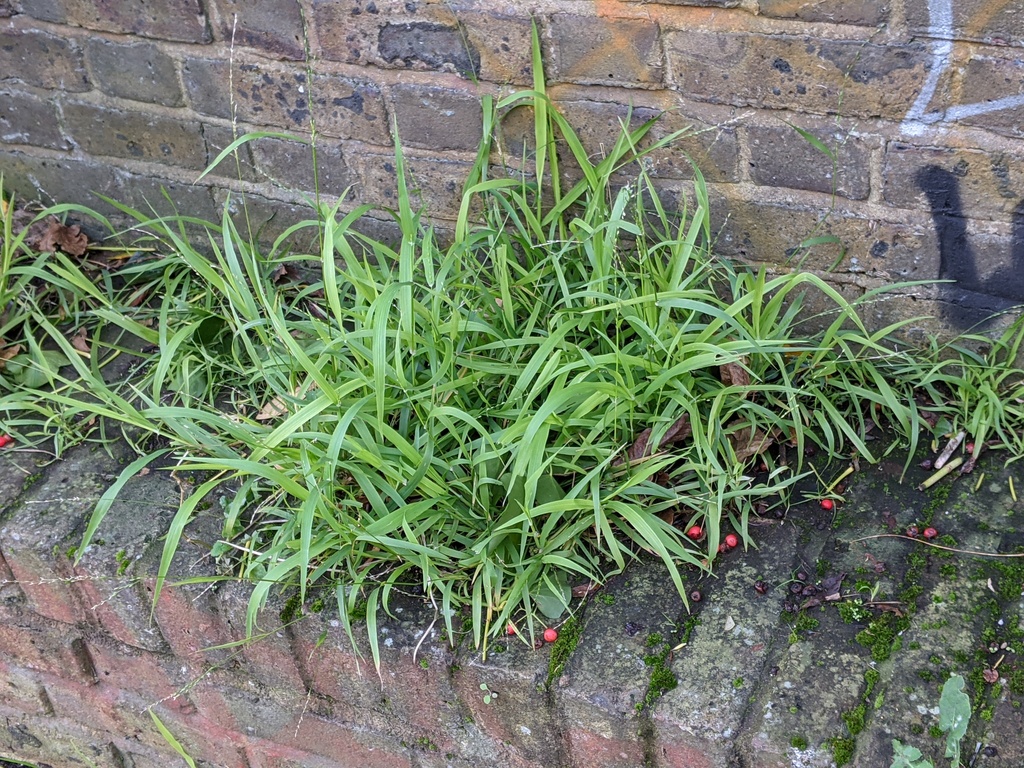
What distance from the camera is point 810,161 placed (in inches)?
77.1

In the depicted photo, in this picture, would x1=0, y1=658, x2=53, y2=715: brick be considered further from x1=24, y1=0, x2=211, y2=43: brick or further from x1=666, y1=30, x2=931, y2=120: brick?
x1=666, y1=30, x2=931, y2=120: brick

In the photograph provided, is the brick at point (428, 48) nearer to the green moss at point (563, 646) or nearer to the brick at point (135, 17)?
the brick at point (135, 17)

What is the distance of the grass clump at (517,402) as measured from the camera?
1751 mm

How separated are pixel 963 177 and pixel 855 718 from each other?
40.7 inches

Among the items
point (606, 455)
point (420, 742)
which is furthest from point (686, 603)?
point (420, 742)

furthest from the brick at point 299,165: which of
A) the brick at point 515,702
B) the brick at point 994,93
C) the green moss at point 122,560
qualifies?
the brick at point 994,93

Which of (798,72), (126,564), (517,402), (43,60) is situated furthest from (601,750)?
(43,60)

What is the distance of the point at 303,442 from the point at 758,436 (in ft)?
2.91

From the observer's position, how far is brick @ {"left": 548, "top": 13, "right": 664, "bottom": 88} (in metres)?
1.94

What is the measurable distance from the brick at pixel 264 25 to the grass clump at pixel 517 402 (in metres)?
0.44

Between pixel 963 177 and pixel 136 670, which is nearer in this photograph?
pixel 963 177

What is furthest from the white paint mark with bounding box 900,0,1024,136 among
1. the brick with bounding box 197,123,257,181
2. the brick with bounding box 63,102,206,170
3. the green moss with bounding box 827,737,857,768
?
the brick with bounding box 63,102,206,170

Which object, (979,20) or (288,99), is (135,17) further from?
(979,20)

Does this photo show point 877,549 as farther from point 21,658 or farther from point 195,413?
point 21,658
